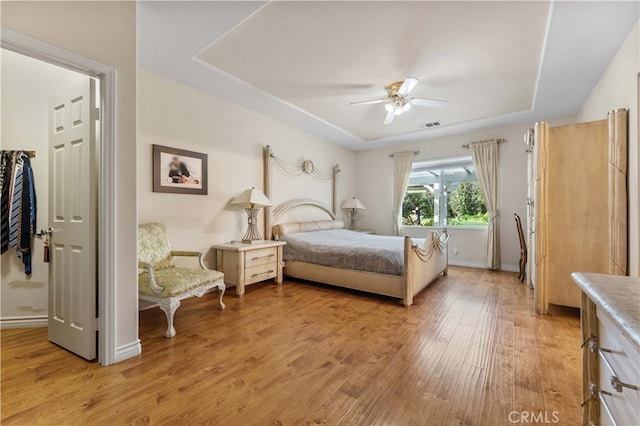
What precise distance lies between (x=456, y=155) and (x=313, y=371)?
16.2 ft

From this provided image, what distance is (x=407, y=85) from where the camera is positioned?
294 centimetres

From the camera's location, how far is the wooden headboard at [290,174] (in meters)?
4.26

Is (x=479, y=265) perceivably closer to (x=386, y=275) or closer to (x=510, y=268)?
(x=510, y=268)

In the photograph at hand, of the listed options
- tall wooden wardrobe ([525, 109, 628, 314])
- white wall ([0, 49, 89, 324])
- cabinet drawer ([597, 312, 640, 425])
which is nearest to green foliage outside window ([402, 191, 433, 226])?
tall wooden wardrobe ([525, 109, 628, 314])

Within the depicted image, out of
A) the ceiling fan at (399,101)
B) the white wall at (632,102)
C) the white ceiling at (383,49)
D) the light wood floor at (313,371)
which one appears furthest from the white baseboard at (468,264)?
the ceiling fan at (399,101)

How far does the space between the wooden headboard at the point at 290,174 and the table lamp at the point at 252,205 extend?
0.32 meters

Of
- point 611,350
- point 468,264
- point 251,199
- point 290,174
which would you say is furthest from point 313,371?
point 468,264

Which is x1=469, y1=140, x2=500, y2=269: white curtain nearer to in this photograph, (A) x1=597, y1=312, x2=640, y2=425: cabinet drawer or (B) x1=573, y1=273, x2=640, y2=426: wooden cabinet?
(B) x1=573, y1=273, x2=640, y2=426: wooden cabinet

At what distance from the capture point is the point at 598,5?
1.94 m

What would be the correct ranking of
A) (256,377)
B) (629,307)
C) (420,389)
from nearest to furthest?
1. (629,307)
2. (420,389)
3. (256,377)

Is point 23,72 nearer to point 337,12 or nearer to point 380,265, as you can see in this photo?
point 337,12

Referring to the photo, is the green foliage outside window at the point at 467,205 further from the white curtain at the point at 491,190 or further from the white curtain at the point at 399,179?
the white curtain at the point at 399,179

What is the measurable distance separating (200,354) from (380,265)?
2.04 m

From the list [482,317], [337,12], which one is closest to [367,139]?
[337,12]
